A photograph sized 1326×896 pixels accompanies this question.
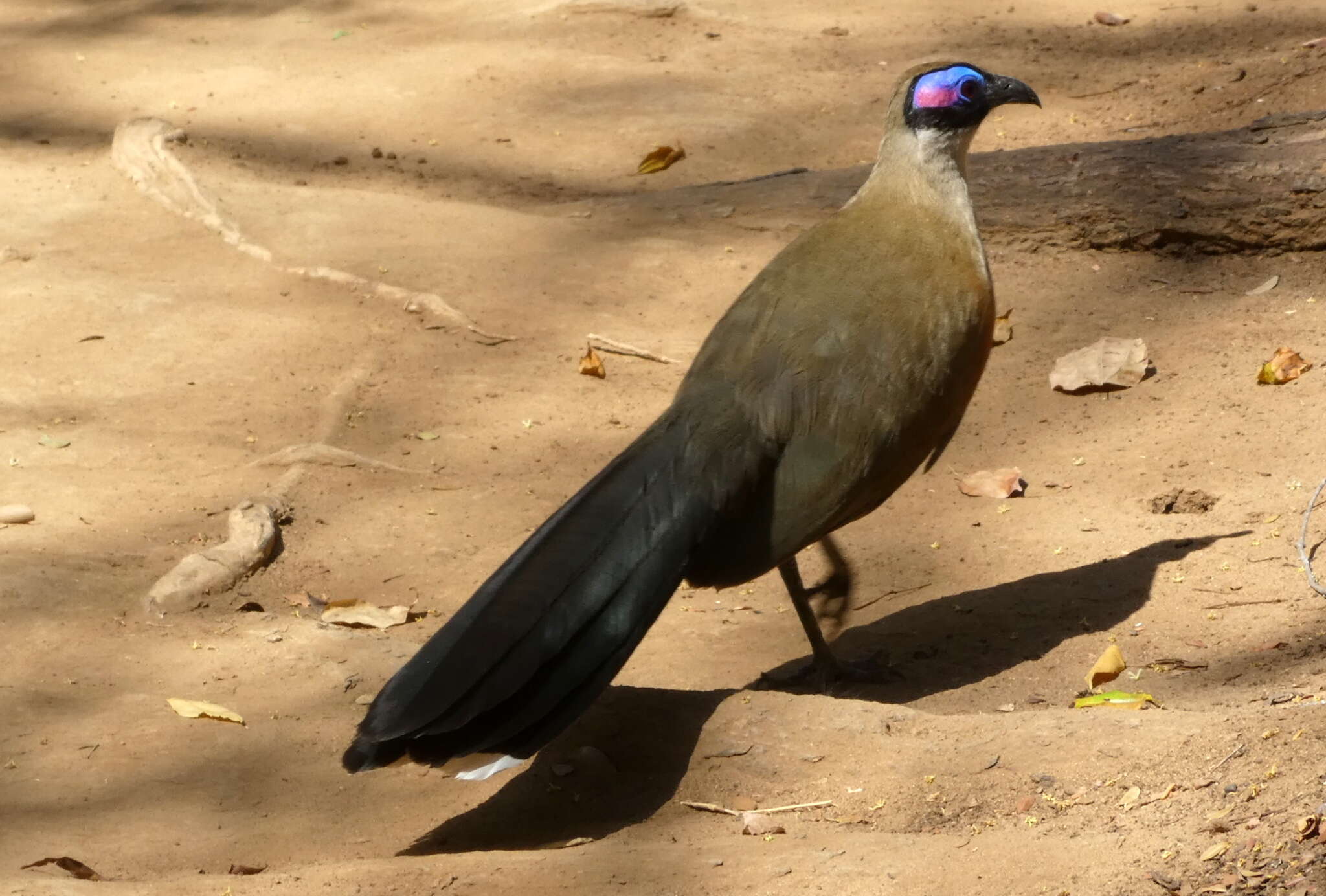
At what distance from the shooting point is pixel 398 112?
8.98 meters

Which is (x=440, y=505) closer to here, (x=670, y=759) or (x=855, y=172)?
(x=670, y=759)

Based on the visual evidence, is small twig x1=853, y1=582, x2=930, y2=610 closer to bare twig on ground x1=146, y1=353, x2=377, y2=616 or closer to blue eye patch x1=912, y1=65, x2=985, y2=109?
blue eye patch x1=912, y1=65, x2=985, y2=109

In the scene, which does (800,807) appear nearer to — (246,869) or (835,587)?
(246,869)

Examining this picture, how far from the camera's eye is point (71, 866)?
3041 mm

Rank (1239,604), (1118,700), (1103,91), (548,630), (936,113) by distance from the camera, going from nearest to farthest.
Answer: (548,630)
(1118,700)
(1239,604)
(936,113)
(1103,91)

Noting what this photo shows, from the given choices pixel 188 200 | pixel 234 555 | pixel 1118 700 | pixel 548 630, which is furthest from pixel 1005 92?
pixel 188 200

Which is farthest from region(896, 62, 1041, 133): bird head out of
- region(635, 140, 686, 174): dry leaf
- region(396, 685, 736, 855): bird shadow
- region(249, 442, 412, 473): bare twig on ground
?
region(635, 140, 686, 174): dry leaf

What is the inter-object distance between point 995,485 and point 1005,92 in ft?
4.37

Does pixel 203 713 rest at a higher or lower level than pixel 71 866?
lower

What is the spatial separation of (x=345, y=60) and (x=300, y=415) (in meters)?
5.00

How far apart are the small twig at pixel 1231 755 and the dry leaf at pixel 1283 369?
8.80 feet

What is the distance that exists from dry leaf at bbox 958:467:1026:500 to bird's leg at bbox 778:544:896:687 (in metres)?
1.04

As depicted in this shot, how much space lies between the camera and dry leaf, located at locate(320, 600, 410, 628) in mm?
4438

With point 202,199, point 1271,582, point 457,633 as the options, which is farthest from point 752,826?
point 202,199
